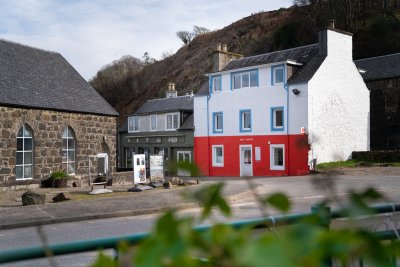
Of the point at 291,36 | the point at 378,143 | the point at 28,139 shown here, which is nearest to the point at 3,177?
the point at 28,139

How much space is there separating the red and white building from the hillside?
52.2ft

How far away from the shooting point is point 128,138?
47625mm

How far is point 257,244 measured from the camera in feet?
2.49

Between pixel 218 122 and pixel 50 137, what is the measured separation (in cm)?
1636

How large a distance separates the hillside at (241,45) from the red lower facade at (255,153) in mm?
20423

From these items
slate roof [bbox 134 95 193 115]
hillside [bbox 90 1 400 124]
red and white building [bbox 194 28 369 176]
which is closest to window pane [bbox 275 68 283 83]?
red and white building [bbox 194 28 369 176]

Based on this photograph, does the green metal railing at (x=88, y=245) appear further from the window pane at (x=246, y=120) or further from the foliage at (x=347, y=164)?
the window pane at (x=246, y=120)

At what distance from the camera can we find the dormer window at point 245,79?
34009 mm

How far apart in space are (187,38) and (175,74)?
2005 centimetres

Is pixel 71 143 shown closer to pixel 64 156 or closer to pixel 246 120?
pixel 64 156

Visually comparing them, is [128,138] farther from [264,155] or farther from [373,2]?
[373,2]

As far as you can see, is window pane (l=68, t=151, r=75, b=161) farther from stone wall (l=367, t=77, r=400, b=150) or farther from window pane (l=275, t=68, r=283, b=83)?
stone wall (l=367, t=77, r=400, b=150)

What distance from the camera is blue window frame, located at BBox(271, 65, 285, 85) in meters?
32.2

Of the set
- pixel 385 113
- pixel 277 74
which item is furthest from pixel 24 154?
pixel 385 113
